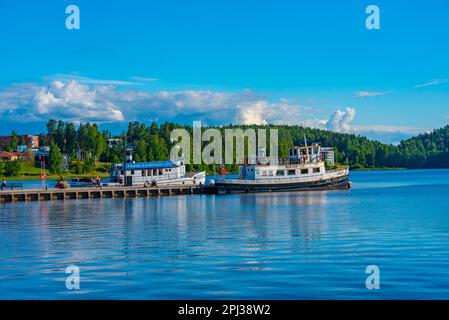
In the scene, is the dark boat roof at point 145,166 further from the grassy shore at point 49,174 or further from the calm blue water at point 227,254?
the grassy shore at point 49,174

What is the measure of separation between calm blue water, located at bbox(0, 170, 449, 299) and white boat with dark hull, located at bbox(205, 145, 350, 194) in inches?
1222

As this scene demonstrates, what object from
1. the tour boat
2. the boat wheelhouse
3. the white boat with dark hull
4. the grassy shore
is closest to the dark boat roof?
the boat wheelhouse

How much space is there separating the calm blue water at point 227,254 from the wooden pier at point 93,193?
2588cm

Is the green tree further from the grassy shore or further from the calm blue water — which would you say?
the calm blue water

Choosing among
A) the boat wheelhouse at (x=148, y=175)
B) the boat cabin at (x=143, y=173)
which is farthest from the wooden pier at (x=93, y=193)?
the boat cabin at (x=143, y=173)

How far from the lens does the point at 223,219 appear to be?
52.0m

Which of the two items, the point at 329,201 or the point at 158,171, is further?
the point at 158,171

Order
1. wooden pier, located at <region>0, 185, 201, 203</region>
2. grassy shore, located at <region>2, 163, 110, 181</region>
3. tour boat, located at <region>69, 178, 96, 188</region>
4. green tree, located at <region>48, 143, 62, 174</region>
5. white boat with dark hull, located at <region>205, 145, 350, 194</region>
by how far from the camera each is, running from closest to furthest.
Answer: wooden pier, located at <region>0, 185, 201, 203</region> < white boat with dark hull, located at <region>205, 145, 350, 194</region> < tour boat, located at <region>69, 178, 96, 188</region> < grassy shore, located at <region>2, 163, 110, 181</region> < green tree, located at <region>48, 143, 62, 174</region>

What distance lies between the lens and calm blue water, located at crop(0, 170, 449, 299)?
78.9 feet

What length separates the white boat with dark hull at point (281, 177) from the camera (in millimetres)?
90938

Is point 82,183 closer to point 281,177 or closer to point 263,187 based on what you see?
point 263,187
